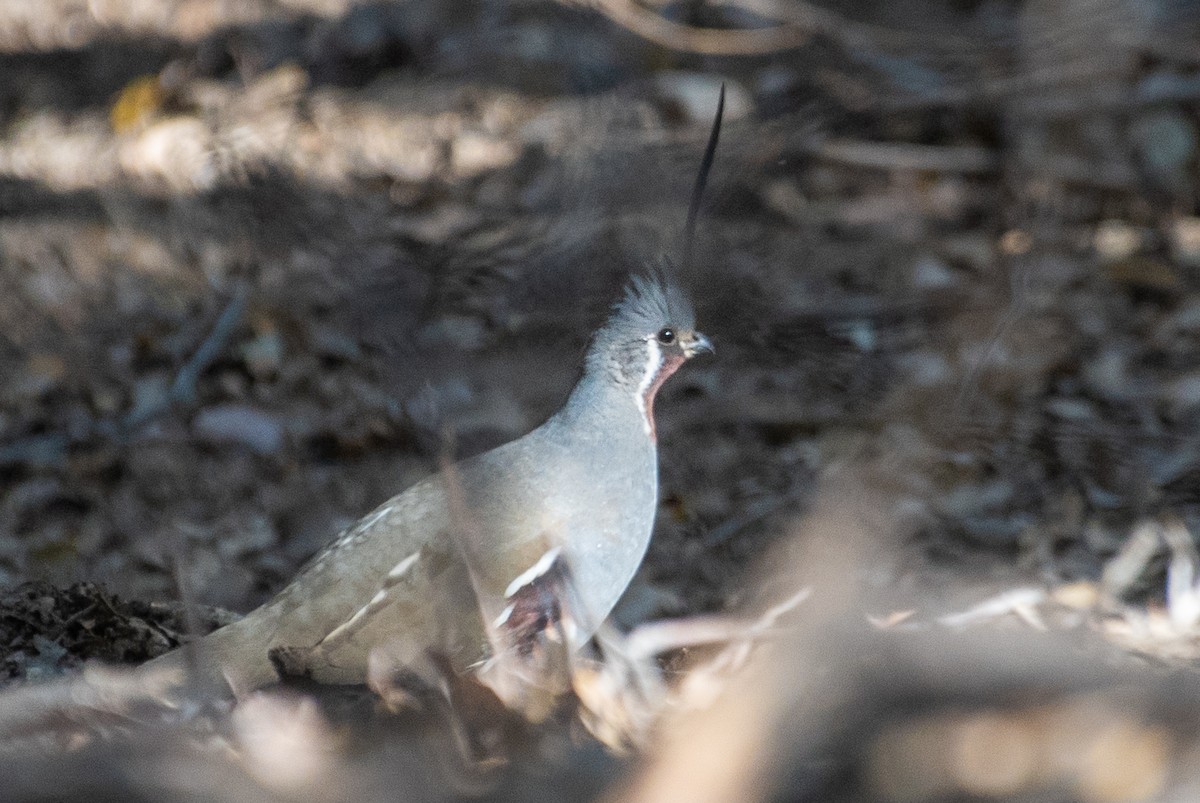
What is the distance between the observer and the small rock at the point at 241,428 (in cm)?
478

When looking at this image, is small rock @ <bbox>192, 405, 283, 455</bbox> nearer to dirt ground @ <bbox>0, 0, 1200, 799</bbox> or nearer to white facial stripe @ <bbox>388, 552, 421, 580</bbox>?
dirt ground @ <bbox>0, 0, 1200, 799</bbox>

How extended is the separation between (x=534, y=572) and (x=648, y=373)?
0.56m

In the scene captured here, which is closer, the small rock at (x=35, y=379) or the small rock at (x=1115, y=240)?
Answer: the small rock at (x=1115, y=240)

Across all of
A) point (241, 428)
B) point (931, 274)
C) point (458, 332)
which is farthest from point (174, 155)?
point (931, 274)

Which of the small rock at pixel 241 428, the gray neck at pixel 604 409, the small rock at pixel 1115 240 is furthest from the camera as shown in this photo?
the small rock at pixel 1115 240

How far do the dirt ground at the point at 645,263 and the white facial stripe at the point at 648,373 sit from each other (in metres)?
0.79

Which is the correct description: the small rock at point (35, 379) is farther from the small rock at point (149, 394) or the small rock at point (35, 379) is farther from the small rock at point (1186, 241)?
the small rock at point (1186, 241)

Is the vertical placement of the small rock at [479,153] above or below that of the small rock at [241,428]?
above

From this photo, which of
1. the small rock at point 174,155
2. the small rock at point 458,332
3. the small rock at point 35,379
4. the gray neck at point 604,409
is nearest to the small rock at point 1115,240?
the small rock at point 458,332

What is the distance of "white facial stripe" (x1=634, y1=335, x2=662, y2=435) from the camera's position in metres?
2.84

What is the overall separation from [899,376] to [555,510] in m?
2.24

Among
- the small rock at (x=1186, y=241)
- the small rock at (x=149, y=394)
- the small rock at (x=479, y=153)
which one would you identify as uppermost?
the small rock at (x=479, y=153)

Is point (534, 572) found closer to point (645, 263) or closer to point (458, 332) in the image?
point (645, 263)

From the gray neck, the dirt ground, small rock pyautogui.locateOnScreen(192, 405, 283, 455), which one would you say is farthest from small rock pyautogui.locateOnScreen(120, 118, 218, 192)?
the gray neck
